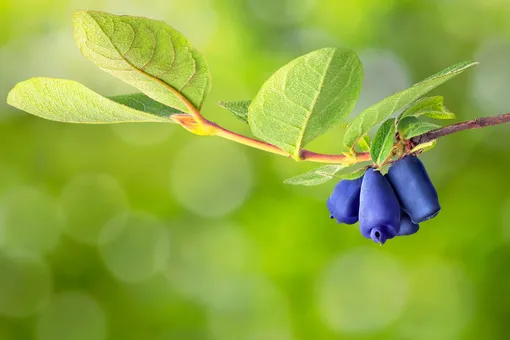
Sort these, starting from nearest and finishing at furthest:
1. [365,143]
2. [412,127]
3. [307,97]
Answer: [307,97]
[412,127]
[365,143]

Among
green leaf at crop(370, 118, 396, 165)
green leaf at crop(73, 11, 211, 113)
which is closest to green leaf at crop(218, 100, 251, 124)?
green leaf at crop(73, 11, 211, 113)

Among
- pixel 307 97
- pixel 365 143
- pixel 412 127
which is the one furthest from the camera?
pixel 365 143

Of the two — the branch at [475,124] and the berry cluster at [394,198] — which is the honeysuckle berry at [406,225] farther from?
the branch at [475,124]

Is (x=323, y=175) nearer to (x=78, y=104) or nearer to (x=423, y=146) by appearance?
(x=423, y=146)

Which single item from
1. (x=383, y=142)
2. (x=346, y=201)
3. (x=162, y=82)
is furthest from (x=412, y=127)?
(x=162, y=82)

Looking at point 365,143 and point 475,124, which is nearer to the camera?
point 475,124

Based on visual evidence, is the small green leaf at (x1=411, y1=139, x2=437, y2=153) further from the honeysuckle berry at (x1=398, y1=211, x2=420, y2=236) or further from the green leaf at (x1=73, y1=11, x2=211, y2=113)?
the green leaf at (x1=73, y1=11, x2=211, y2=113)
